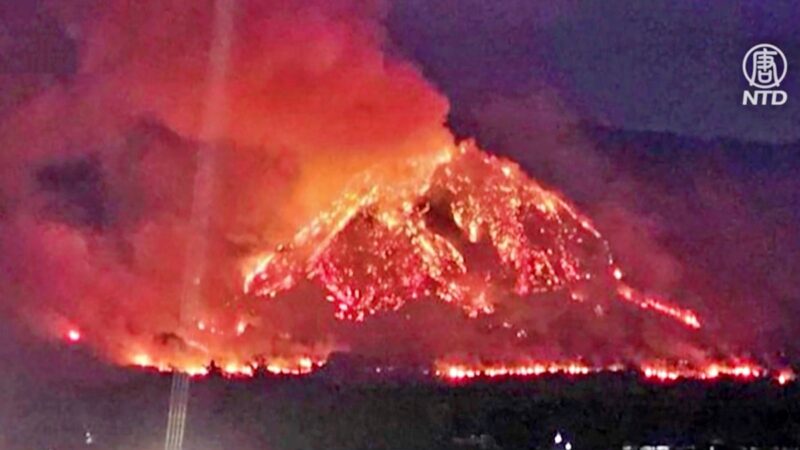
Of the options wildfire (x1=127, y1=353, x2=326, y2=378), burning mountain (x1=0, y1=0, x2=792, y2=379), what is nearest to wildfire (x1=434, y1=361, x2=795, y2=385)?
burning mountain (x1=0, y1=0, x2=792, y2=379)

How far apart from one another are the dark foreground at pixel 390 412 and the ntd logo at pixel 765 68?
1.86 feet

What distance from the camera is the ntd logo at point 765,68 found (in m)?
3.29

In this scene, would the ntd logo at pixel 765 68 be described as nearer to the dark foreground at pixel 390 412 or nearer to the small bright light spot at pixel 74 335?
the dark foreground at pixel 390 412

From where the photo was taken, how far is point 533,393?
130 inches

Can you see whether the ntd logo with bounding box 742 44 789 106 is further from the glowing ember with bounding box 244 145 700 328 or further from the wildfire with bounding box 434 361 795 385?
the wildfire with bounding box 434 361 795 385

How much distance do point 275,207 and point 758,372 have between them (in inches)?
39.2

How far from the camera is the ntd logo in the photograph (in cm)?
329

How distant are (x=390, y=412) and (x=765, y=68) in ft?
3.21

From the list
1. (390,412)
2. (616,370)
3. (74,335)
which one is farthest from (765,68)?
(74,335)

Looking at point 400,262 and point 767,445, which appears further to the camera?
point 400,262

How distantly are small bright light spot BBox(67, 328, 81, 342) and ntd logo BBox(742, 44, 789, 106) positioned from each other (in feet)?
4.55

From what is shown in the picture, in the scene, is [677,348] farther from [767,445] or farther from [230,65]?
[230,65]

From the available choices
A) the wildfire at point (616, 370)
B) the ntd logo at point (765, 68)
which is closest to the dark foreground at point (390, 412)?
the wildfire at point (616, 370)

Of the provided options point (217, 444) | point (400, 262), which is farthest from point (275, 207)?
point (217, 444)
